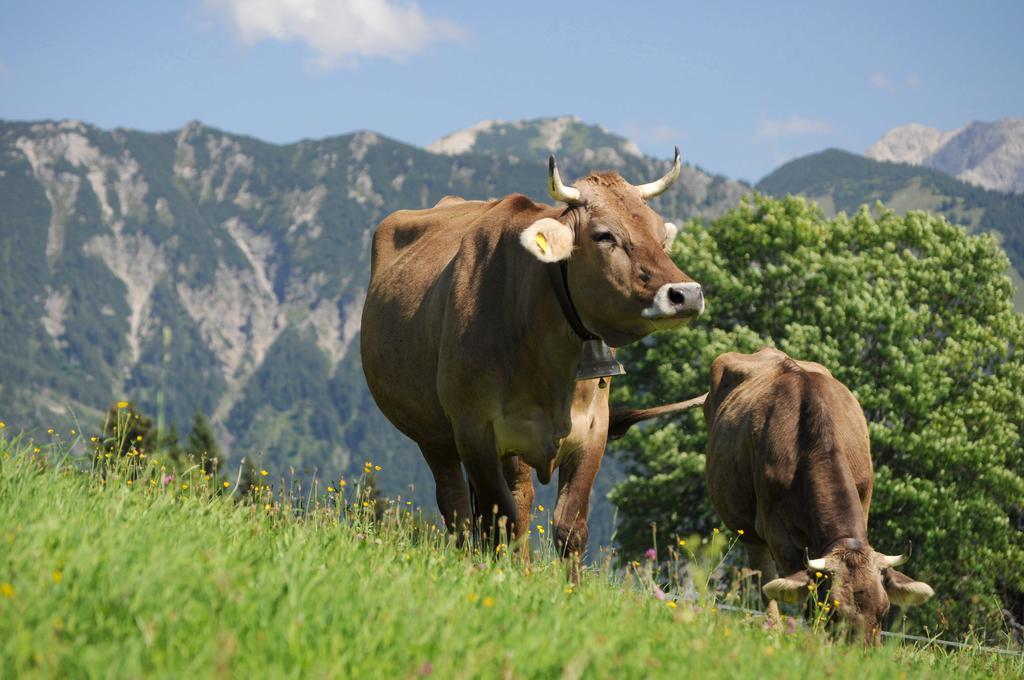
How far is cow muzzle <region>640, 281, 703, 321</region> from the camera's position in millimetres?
7098

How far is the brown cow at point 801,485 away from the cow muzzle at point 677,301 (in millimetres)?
3085

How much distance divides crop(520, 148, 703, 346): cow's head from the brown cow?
302 centimetres

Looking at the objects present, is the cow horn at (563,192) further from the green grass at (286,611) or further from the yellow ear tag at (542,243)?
the green grass at (286,611)

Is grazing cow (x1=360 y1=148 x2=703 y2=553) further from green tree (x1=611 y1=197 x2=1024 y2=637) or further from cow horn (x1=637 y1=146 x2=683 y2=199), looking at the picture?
green tree (x1=611 y1=197 x2=1024 y2=637)

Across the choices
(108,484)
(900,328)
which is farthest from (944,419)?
(108,484)

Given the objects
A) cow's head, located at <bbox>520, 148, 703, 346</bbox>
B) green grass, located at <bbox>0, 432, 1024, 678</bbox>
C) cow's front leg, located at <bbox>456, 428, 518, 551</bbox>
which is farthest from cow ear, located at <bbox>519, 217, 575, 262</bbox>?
green grass, located at <bbox>0, 432, 1024, 678</bbox>

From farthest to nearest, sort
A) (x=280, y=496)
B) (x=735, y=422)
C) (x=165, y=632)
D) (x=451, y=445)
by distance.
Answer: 1. (x=735, y=422)
2. (x=451, y=445)
3. (x=280, y=496)
4. (x=165, y=632)

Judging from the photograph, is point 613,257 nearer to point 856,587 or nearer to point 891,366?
point 856,587

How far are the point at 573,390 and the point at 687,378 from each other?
2520 cm

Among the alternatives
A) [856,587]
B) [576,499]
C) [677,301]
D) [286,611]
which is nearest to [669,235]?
[677,301]

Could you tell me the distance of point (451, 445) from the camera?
9.41 metres

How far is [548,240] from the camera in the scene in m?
7.71

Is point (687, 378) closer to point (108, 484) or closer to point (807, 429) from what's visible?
point (807, 429)

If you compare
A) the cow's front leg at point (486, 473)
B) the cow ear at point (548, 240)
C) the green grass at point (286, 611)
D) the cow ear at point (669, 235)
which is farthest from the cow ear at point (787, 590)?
the cow ear at point (548, 240)
